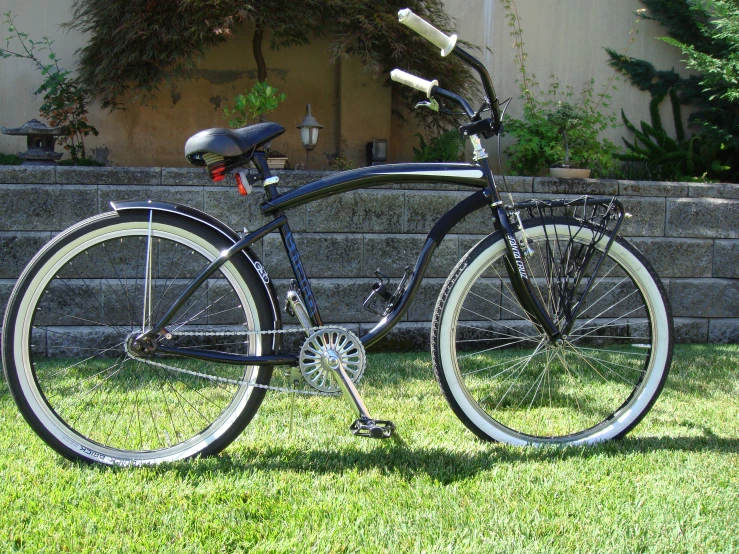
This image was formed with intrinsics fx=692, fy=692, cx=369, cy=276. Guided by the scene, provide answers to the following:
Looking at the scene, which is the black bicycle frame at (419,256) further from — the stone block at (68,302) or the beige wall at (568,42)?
the beige wall at (568,42)

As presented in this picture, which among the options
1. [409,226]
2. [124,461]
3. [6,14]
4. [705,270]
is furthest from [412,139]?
[124,461]

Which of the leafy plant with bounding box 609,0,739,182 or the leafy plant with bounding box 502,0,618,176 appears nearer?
the leafy plant with bounding box 502,0,618,176

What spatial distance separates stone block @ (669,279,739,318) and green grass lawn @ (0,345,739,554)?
1858 mm

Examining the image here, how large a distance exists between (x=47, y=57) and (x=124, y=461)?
4410mm

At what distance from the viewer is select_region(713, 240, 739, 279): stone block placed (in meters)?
4.46

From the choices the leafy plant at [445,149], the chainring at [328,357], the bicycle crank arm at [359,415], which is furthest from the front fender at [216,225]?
the leafy plant at [445,149]

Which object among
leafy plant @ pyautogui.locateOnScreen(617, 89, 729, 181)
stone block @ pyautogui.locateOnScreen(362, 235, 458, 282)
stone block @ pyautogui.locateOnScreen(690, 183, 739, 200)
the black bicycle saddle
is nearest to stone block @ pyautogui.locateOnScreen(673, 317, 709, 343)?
stone block @ pyautogui.locateOnScreen(690, 183, 739, 200)

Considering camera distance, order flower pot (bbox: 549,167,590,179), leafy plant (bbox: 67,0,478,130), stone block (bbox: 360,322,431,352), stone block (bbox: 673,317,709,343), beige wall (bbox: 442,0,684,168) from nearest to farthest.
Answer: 1. stone block (bbox: 360,322,431,352)
2. stone block (bbox: 673,317,709,343)
3. flower pot (bbox: 549,167,590,179)
4. leafy plant (bbox: 67,0,478,130)
5. beige wall (bbox: 442,0,684,168)

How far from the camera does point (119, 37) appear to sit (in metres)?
4.92

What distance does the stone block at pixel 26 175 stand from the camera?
12.4ft

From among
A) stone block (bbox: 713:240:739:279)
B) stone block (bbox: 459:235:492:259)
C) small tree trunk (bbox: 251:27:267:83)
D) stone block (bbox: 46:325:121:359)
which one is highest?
small tree trunk (bbox: 251:27:267:83)

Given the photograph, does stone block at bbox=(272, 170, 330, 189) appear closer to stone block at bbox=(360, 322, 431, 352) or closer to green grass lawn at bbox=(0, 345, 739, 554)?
stone block at bbox=(360, 322, 431, 352)

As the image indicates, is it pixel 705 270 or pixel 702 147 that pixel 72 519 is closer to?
pixel 705 270

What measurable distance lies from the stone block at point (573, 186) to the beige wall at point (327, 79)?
1.78 meters
